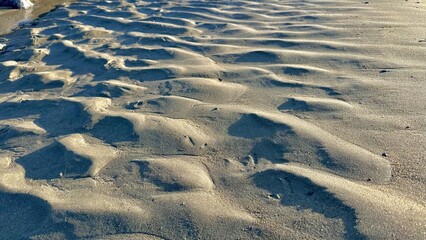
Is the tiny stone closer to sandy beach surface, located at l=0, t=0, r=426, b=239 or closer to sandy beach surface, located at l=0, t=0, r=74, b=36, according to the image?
sandy beach surface, located at l=0, t=0, r=426, b=239

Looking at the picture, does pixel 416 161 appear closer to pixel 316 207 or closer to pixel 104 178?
pixel 316 207

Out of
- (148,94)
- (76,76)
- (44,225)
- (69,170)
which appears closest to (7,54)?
(76,76)

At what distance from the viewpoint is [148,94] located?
268 centimetres

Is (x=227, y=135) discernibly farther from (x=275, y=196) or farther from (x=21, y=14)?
(x=21, y=14)

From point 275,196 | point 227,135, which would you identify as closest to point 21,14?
point 227,135

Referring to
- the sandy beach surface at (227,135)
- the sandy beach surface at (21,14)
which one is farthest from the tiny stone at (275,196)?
the sandy beach surface at (21,14)

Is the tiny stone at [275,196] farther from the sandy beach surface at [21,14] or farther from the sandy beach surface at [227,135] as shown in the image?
the sandy beach surface at [21,14]

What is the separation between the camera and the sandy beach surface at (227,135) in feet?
5.00

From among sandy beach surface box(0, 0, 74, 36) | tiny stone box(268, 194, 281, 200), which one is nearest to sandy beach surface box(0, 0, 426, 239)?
tiny stone box(268, 194, 281, 200)

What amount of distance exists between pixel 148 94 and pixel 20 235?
51.3 inches

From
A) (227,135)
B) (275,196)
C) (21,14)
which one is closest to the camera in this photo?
(275,196)

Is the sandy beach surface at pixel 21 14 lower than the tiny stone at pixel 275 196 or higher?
higher

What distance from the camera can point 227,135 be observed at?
6.78 feet

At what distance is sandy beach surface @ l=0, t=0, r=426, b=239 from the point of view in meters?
1.52
